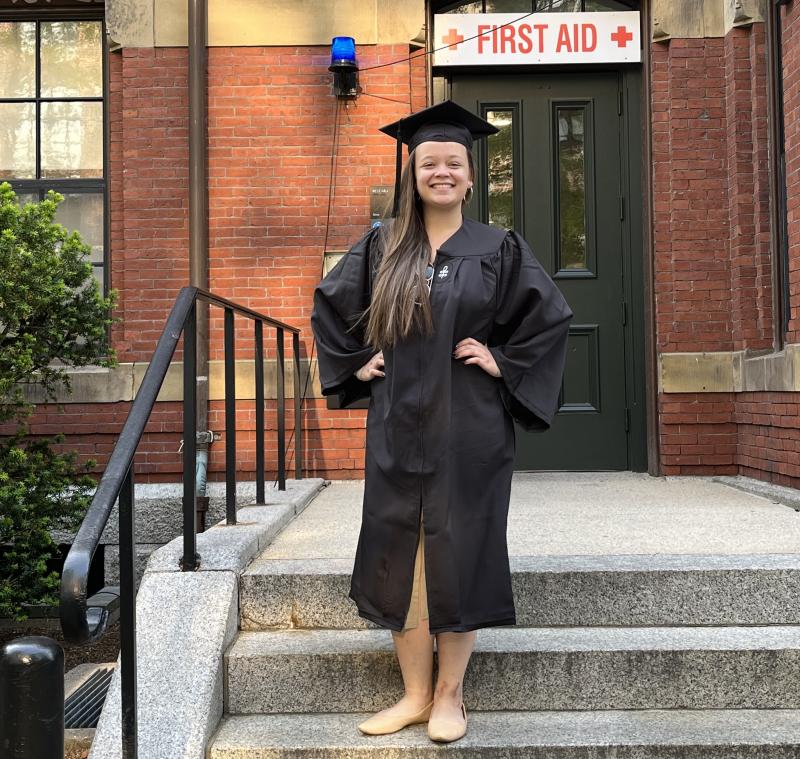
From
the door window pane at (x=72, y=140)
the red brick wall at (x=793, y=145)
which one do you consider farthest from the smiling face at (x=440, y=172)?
the door window pane at (x=72, y=140)

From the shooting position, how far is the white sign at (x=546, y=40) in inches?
258

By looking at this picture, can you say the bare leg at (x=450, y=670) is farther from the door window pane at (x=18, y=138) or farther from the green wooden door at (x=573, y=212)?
the door window pane at (x=18, y=138)

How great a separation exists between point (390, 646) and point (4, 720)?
1770 mm

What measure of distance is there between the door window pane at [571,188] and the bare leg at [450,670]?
424 cm

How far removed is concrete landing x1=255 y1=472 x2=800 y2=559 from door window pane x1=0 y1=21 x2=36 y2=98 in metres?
3.76

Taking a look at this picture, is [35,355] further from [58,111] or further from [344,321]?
[344,321]

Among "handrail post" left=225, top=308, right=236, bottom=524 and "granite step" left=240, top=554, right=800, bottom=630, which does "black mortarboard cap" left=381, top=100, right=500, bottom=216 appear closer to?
"handrail post" left=225, top=308, right=236, bottom=524

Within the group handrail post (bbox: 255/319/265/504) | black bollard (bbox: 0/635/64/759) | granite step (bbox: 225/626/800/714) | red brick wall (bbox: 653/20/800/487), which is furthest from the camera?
red brick wall (bbox: 653/20/800/487)

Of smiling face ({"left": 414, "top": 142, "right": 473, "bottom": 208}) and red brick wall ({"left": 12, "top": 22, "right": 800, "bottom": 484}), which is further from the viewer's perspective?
red brick wall ({"left": 12, "top": 22, "right": 800, "bottom": 484})

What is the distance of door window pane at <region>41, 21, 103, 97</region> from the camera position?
22.6ft

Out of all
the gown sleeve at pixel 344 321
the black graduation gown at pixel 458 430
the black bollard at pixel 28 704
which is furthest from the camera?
the gown sleeve at pixel 344 321

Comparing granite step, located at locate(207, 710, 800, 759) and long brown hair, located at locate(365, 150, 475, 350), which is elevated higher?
long brown hair, located at locate(365, 150, 475, 350)

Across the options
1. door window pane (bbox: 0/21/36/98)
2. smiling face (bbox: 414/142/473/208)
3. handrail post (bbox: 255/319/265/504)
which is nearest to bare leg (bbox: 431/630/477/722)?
smiling face (bbox: 414/142/473/208)

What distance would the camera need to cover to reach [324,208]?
21.4 feet
